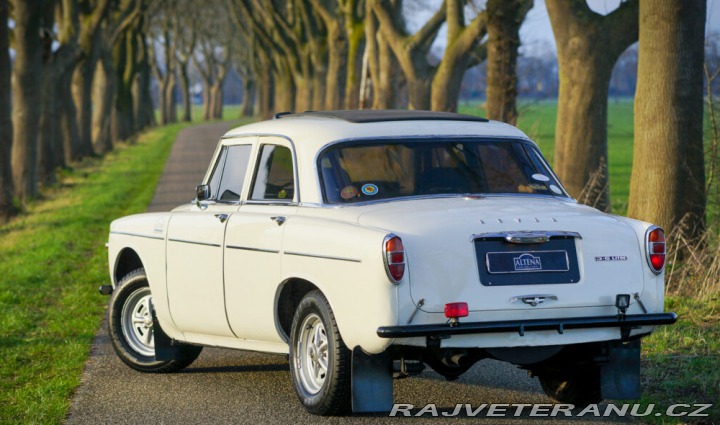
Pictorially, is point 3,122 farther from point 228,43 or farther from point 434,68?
point 228,43

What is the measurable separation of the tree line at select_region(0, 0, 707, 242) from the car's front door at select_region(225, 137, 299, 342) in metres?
4.93

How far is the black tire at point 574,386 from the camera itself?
702 centimetres

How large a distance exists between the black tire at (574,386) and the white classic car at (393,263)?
12 mm

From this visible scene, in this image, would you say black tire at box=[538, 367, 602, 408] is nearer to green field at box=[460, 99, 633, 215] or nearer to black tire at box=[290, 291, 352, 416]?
black tire at box=[290, 291, 352, 416]

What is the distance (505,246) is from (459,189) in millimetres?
1105

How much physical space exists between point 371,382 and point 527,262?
1010 mm

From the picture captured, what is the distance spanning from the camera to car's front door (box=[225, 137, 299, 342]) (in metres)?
7.34

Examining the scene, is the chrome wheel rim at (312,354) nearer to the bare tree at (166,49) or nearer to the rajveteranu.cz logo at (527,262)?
the rajveteranu.cz logo at (527,262)

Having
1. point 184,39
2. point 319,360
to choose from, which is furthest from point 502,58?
point 184,39

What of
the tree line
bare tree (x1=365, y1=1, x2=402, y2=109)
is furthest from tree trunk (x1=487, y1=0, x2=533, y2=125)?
bare tree (x1=365, y1=1, x2=402, y2=109)

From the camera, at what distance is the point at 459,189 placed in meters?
7.45

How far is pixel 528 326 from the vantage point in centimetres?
633

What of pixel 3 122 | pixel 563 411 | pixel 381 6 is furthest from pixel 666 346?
pixel 381 6

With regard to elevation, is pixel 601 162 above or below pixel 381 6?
below
